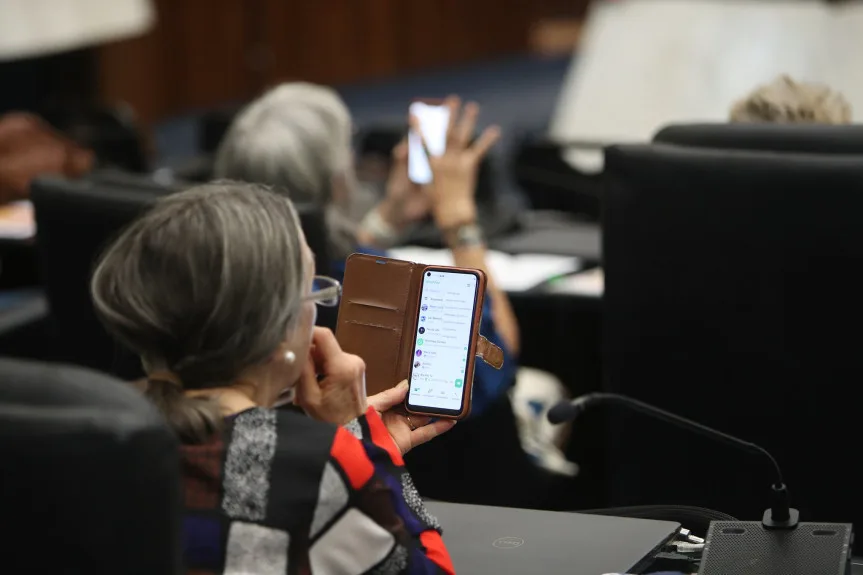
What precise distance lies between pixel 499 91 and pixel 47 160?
A: 6976 millimetres

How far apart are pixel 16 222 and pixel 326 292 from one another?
8.70 ft

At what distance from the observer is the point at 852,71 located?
4.46 meters

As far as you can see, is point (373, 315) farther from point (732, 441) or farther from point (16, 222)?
point (16, 222)

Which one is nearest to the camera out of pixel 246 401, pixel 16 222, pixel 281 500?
pixel 281 500

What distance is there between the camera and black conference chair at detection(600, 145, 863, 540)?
1.96 m

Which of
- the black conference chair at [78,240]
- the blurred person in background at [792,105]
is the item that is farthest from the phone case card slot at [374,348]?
Result: the blurred person in background at [792,105]

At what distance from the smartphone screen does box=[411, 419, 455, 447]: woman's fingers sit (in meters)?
0.02

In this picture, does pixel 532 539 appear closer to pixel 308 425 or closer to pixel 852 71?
pixel 308 425

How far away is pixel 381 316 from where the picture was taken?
152 centimetres

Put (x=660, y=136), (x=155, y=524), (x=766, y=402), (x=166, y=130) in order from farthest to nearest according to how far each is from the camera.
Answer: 1. (x=166, y=130)
2. (x=660, y=136)
3. (x=766, y=402)
4. (x=155, y=524)

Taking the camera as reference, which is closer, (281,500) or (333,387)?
(281,500)

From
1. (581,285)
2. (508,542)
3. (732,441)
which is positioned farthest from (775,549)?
(581,285)

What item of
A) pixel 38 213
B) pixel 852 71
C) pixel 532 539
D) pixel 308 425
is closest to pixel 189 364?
pixel 308 425

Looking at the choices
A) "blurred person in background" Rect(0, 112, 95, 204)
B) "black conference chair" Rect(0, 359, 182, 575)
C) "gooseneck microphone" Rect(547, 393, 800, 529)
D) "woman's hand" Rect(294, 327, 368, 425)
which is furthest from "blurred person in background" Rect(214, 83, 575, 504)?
"blurred person in background" Rect(0, 112, 95, 204)
